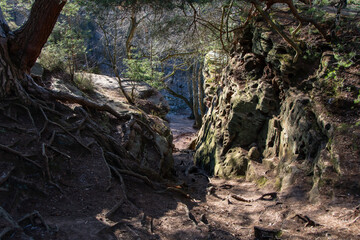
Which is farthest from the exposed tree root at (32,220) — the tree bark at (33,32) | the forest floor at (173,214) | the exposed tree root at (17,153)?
the tree bark at (33,32)

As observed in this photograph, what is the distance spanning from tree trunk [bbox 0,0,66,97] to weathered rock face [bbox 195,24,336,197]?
18.9 feet

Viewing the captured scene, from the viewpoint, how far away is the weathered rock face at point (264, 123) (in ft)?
20.6

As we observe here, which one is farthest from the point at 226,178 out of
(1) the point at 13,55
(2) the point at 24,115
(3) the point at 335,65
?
(1) the point at 13,55

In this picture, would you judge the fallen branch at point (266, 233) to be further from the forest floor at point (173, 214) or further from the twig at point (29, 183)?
the twig at point (29, 183)

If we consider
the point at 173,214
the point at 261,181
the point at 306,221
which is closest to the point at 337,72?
the point at 261,181

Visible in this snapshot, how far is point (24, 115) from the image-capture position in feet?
19.2

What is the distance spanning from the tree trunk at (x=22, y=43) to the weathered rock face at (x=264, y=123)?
577 centimetres

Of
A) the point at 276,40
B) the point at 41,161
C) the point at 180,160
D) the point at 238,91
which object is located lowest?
the point at 180,160

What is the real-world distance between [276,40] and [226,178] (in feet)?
14.3

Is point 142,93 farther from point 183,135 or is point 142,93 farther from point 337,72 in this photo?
point 337,72

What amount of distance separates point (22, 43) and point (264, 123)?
6.64 m

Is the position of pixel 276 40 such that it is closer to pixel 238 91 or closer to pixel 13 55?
pixel 238 91

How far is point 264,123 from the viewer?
337 inches

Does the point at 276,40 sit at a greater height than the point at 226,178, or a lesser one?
greater
